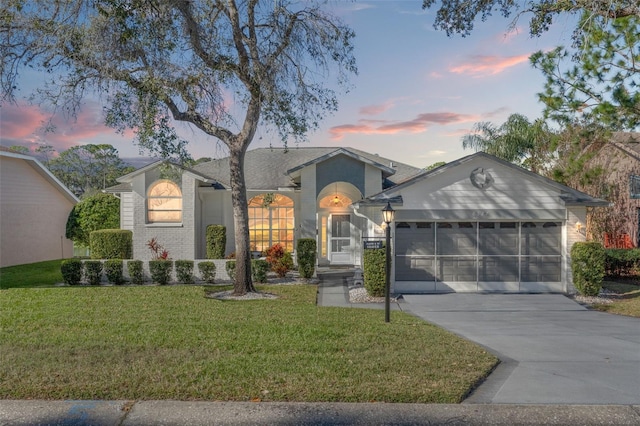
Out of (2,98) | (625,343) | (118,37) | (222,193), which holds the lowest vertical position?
(625,343)

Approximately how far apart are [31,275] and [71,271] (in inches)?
162

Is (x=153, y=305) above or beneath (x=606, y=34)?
beneath

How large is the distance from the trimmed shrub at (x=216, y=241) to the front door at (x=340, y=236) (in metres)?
4.48

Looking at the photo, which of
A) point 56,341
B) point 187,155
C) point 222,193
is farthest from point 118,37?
point 222,193

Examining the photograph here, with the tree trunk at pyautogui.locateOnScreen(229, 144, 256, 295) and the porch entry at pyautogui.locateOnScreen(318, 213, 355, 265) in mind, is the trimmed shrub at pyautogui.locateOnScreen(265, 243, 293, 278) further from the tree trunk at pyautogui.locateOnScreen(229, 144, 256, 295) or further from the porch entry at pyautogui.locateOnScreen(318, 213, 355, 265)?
the porch entry at pyautogui.locateOnScreen(318, 213, 355, 265)

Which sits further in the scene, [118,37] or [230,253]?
[230,253]

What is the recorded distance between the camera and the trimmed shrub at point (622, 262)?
698 inches

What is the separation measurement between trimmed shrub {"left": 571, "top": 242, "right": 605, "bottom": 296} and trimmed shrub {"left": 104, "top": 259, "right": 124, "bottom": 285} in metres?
14.1

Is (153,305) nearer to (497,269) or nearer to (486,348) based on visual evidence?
(486,348)

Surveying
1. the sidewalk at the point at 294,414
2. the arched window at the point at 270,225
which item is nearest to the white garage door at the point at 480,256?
the arched window at the point at 270,225

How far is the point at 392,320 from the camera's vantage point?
10.2 meters

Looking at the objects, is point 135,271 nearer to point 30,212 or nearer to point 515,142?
point 30,212

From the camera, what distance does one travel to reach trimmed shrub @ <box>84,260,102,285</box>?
51.8 feet

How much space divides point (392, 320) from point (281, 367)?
4.27m
